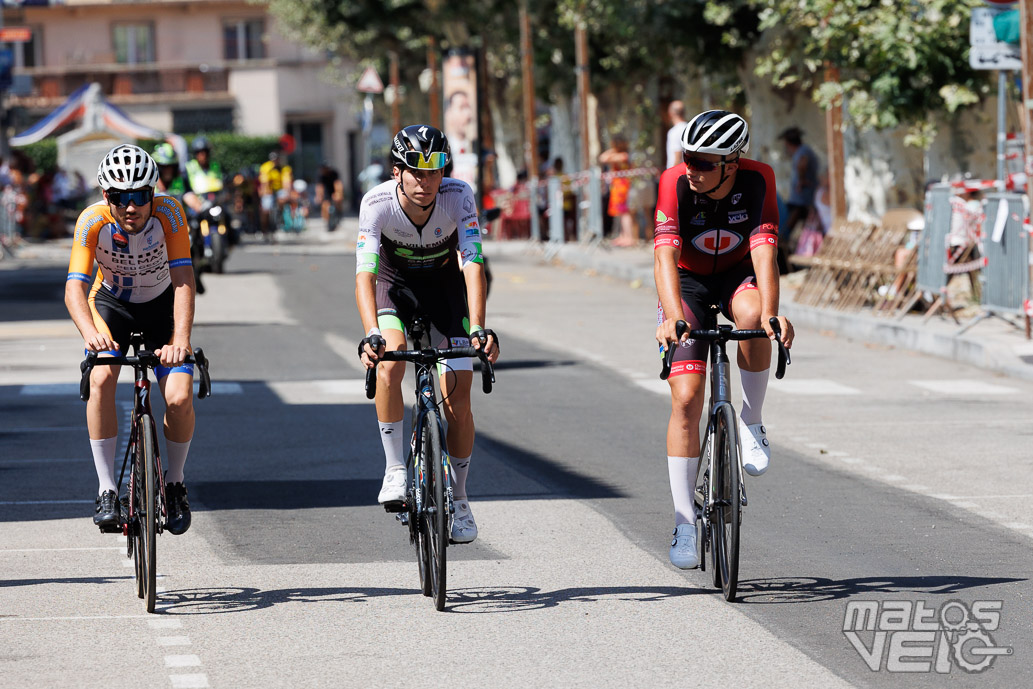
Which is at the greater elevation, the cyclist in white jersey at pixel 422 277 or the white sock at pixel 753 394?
the cyclist in white jersey at pixel 422 277

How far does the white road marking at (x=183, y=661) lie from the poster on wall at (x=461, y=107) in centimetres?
2595

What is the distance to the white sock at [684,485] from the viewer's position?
23.7 feet

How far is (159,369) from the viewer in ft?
23.7

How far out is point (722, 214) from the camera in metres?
7.28

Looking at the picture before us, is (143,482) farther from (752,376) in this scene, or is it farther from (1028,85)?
(1028,85)

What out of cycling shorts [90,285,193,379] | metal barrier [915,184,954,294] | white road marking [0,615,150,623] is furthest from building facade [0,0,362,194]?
white road marking [0,615,150,623]

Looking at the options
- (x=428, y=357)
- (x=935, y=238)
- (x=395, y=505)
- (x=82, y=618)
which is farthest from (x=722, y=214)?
(x=935, y=238)

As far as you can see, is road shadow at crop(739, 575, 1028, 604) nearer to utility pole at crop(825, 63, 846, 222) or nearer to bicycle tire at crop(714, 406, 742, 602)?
bicycle tire at crop(714, 406, 742, 602)

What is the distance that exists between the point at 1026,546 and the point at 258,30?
70.2m

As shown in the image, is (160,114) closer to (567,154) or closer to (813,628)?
(567,154)

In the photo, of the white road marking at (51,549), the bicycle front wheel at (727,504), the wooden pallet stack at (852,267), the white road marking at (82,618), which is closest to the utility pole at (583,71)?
the wooden pallet stack at (852,267)

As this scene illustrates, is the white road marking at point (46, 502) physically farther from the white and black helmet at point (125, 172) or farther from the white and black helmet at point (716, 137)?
the white and black helmet at point (716, 137)

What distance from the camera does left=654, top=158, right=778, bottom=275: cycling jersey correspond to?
7266 millimetres

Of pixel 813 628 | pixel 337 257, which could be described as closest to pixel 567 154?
pixel 337 257
